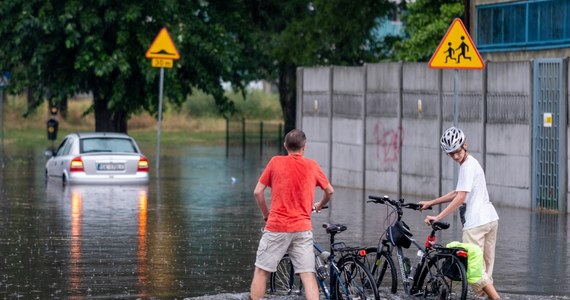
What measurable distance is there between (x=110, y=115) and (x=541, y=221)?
23.2 metres

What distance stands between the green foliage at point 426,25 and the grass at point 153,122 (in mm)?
16936

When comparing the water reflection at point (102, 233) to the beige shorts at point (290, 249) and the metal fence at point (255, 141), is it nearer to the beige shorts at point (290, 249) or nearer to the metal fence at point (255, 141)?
the beige shorts at point (290, 249)

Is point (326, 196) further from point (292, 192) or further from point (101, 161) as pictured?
point (101, 161)

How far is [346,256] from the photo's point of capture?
12.5m

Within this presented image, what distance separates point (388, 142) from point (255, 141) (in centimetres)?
2685

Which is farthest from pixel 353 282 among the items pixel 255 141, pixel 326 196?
pixel 255 141

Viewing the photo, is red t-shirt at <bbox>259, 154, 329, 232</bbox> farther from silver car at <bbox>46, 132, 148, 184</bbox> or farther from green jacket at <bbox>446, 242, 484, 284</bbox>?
silver car at <bbox>46, 132, 148, 184</bbox>

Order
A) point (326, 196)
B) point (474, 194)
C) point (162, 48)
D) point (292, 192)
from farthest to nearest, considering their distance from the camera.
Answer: point (162, 48) → point (474, 194) → point (326, 196) → point (292, 192)

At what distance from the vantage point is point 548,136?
23953 mm

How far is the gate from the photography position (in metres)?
23.6

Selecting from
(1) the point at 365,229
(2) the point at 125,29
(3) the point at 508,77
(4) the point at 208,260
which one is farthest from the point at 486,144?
(2) the point at 125,29

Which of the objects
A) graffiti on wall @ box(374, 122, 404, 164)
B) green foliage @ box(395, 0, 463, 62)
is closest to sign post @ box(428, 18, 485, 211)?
graffiti on wall @ box(374, 122, 404, 164)

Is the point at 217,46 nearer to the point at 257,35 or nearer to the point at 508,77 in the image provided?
the point at 257,35

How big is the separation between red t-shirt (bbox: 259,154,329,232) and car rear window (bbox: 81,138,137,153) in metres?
19.3
